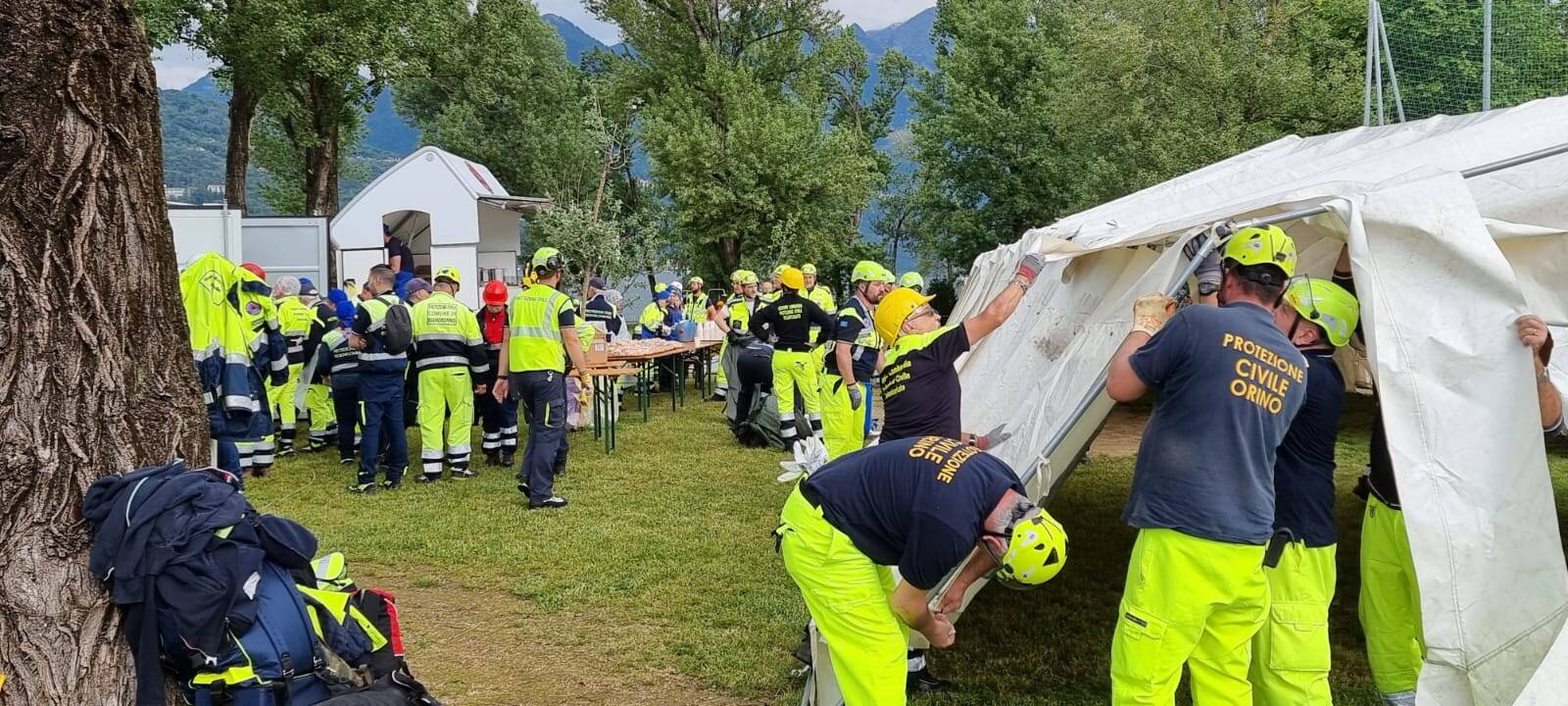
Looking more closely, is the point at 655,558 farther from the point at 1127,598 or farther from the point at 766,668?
the point at 1127,598

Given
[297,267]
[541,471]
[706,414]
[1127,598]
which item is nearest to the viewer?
[1127,598]

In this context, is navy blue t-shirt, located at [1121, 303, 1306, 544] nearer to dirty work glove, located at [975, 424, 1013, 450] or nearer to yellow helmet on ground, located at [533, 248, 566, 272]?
dirty work glove, located at [975, 424, 1013, 450]

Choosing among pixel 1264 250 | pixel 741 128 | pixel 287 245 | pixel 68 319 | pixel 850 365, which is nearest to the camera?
pixel 68 319

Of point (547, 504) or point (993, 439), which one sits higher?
point (993, 439)

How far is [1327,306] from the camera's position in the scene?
3.68 m

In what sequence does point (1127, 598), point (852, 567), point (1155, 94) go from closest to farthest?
point (852, 567) → point (1127, 598) → point (1155, 94)

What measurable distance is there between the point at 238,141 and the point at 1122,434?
76.0 ft

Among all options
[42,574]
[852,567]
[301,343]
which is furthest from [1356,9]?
[42,574]

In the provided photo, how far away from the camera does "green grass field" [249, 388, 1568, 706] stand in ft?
15.8

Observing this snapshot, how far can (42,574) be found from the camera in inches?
112

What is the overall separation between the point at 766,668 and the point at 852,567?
2113mm

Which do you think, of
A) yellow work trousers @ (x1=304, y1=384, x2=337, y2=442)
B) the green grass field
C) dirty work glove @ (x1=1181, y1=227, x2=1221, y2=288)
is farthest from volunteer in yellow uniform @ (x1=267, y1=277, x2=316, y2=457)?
dirty work glove @ (x1=1181, y1=227, x2=1221, y2=288)

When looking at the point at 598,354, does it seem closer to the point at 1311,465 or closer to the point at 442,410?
the point at 442,410

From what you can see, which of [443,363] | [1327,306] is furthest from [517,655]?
[443,363]
